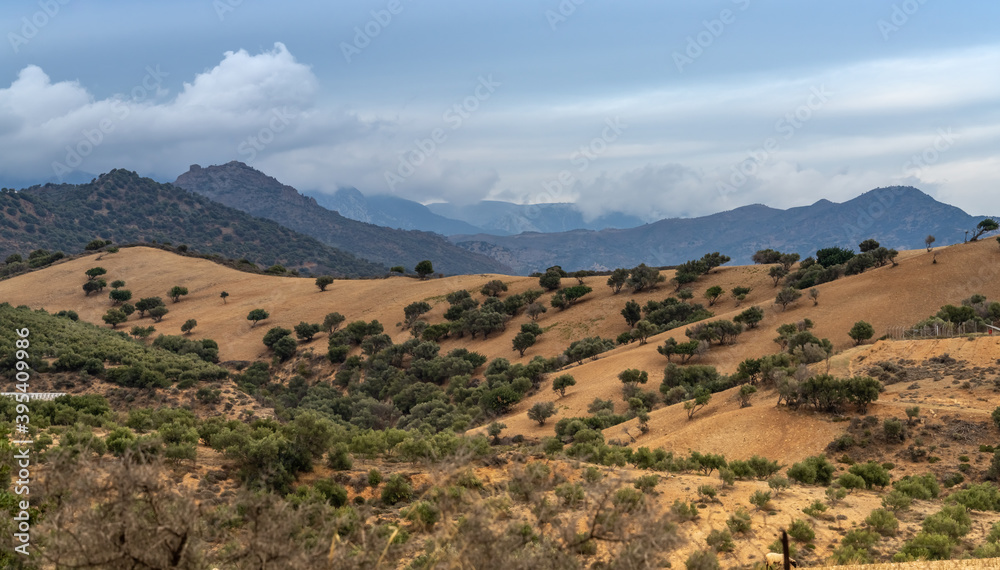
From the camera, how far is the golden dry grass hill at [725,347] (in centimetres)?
1470

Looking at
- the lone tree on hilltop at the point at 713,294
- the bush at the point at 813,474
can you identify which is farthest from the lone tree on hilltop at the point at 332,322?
the bush at the point at 813,474

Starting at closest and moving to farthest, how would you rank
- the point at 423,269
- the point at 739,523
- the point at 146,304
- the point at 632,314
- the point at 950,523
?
the point at 950,523 → the point at 739,523 → the point at 632,314 → the point at 146,304 → the point at 423,269

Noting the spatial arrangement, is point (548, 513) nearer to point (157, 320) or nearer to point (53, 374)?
point (53, 374)

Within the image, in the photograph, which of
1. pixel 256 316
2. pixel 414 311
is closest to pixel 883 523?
pixel 414 311

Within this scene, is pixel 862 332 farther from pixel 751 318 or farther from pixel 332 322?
pixel 332 322

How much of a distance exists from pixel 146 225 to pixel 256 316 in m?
126

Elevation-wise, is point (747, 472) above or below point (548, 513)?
below

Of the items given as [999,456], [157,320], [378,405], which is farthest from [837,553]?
[157,320]

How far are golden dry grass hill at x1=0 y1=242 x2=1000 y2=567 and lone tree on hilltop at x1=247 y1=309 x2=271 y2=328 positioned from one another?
2.89 ft

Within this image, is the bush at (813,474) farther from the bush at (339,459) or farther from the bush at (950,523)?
the bush at (339,459)

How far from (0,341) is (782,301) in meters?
47.9

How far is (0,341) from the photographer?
115ft

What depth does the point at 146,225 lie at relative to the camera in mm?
167500

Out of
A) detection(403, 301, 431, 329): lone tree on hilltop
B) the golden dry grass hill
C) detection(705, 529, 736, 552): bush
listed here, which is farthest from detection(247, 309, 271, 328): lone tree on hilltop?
detection(705, 529, 736, 552): bush
